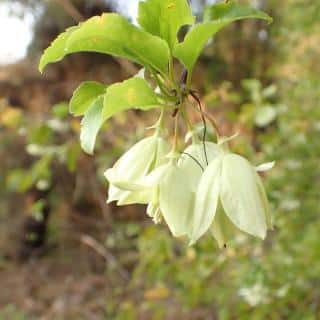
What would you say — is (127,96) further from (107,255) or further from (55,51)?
(107,255)

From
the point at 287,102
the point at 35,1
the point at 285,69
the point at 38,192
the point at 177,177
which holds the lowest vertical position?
the point at 38,192

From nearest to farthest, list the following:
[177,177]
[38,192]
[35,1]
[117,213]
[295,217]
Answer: [177,177], [295,217], [35,1], [117,213], [38,192]

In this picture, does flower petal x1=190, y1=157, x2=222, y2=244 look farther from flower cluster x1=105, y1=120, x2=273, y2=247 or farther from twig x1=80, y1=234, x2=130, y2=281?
twig x1=80, y1=234, x2=130, y2=281

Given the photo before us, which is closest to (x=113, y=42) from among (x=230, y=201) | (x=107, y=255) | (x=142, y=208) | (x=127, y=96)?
Result: (x=127, y=96)

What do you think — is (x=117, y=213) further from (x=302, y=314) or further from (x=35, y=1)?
(x=302, y=314)

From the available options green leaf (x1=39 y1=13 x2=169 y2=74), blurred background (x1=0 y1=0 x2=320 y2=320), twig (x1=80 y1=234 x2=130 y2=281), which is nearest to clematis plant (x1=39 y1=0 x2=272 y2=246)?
green leaf (x1=39 y1=13 x2=169 y2=74)

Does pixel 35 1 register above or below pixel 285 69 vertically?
above

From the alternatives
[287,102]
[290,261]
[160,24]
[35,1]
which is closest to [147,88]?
[160,24]
